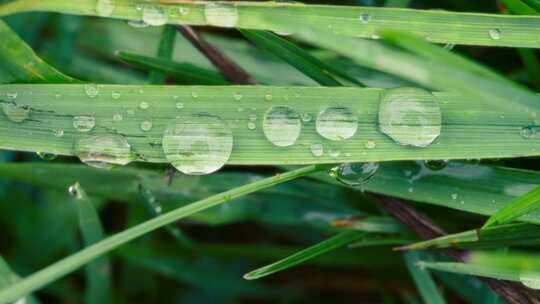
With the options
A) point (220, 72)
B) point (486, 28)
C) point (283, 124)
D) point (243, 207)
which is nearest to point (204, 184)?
point (243, 207)

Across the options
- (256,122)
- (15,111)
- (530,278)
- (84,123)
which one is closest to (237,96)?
(256,122)

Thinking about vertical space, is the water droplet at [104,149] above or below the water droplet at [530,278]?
above

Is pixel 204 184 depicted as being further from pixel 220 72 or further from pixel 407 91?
pixel 407 91

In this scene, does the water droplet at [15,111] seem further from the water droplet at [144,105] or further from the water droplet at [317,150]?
the water droplet at [317,150]

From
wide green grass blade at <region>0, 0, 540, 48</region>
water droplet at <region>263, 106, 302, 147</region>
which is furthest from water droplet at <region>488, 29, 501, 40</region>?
water droplet at <region>263, 106, 302, 147</region>

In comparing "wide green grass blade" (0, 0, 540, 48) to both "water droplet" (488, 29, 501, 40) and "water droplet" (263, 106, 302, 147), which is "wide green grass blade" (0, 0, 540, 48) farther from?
"water droplet" (263, 106, 302, 147)

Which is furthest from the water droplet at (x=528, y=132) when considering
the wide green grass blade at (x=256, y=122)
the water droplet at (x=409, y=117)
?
the water droplet at (x=409, y=117)
